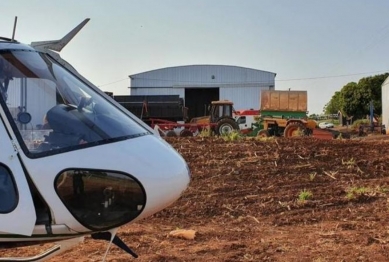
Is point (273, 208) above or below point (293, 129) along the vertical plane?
below

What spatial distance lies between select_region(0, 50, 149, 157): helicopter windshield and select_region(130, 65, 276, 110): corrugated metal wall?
44.7 m

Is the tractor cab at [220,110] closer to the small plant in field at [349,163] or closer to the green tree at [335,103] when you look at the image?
the small plant in field at [349,163]

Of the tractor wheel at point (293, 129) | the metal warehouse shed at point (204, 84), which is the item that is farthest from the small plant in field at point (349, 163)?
the metal warehouse shed at point (204, 84)

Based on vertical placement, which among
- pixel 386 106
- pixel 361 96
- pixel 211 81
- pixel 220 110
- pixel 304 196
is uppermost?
pixel 211 81

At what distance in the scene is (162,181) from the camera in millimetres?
3170

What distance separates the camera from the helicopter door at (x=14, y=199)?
9.73 ft

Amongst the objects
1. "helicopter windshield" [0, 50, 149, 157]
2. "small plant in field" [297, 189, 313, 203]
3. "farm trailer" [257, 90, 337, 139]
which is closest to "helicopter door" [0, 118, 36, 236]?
"helicopter windshield" [0, 50, 149, 157]

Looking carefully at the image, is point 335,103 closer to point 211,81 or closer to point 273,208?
point 211,81

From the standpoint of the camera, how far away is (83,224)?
3125 mm

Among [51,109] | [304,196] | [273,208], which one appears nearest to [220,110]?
[304,196]

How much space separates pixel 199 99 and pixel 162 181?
4633 centimetres

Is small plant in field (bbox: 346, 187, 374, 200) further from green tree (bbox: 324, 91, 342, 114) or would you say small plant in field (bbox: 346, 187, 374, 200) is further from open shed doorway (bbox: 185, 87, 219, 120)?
green tree (bbox: 324, 91, 342, 114)

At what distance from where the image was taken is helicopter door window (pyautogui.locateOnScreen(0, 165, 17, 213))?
9.75 feet

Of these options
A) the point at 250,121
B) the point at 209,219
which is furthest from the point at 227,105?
the point at 209,219
